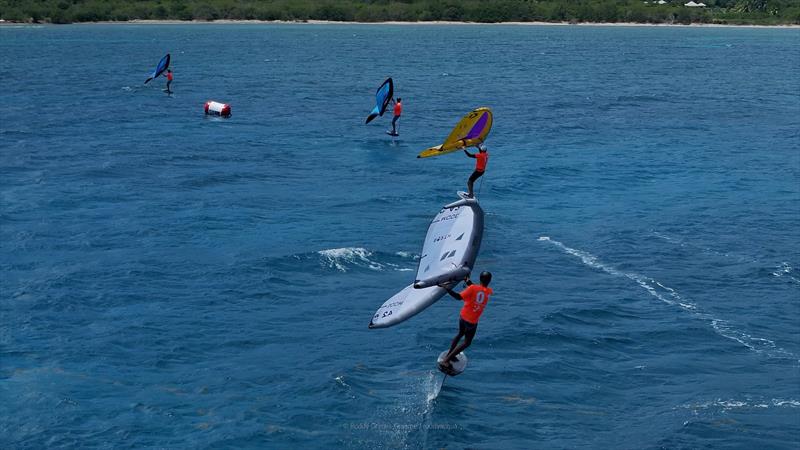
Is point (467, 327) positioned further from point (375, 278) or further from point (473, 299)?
point (375, 278)

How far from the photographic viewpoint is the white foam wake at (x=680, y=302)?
25.4 metres

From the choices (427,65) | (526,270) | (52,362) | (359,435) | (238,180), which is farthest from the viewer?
(427,65)

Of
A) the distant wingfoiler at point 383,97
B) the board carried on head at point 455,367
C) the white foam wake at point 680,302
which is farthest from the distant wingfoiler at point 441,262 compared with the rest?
the distant wingfoiler at point 383,97

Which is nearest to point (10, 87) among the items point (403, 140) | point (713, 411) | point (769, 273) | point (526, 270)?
point (403, 140)

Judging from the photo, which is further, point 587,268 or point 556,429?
point 587,268

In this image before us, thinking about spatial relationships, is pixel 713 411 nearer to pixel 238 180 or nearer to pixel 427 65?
pixel 238 180

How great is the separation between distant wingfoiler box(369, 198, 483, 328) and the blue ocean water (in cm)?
213

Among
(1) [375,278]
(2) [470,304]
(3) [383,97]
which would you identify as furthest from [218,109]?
(2) [470,304]

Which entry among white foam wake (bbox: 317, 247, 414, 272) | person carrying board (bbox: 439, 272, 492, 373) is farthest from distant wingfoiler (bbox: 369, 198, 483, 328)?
white foam wake (bbox: 317, 247, 414, 272)

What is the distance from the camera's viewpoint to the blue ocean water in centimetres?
2114

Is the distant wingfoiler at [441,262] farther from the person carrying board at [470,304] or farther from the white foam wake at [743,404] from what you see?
the white foam wake at [743,404]

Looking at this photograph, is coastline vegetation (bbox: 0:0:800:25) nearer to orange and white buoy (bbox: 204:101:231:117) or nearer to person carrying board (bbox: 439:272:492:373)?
orange and white buoy (bbox: 204:101:231:117)

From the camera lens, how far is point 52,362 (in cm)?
2334

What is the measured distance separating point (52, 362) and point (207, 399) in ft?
15.0
